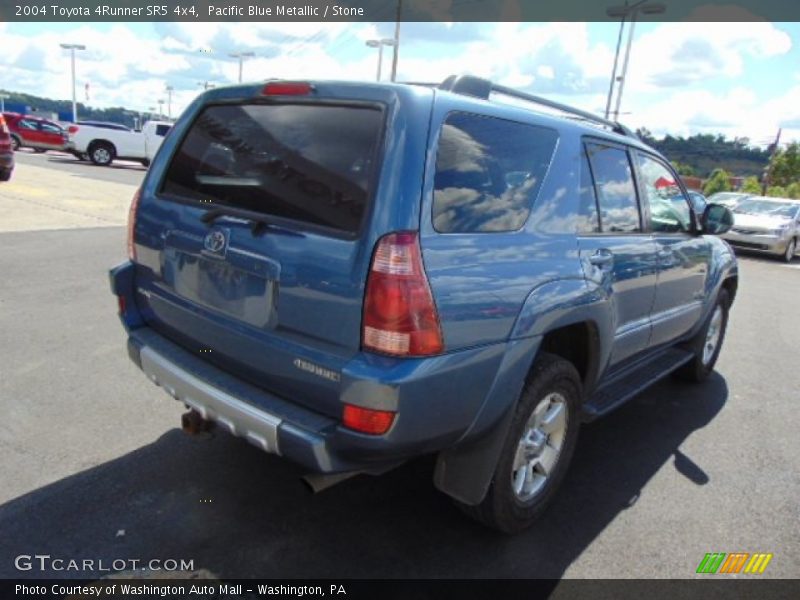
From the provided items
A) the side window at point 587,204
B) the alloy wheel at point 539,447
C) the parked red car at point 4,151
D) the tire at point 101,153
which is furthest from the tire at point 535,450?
the tire at point 101,153

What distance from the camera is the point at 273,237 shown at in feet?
7.48

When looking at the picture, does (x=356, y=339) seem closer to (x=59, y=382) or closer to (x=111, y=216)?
(x=59, y=382)

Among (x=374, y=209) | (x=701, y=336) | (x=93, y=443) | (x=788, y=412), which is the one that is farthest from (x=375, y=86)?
(x=788, y=412)

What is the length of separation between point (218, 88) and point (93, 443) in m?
1.98

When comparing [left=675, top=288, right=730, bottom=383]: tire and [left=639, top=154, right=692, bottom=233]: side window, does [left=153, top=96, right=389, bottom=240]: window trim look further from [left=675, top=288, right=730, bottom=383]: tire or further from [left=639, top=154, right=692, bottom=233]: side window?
[left=675, top=288, right=730, bottom=383]: tire

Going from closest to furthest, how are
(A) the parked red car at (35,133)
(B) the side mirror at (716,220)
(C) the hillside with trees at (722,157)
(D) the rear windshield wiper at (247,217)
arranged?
(D) the rear windshield wiper at (247,217) → (B) the side mirror at (716,220) → (A) the parked red car at (35,133) → (C) the hillside with trees at (722,157)

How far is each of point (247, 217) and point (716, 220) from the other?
3.68 m

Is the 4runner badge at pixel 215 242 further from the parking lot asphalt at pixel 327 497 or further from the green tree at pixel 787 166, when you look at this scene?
the green tree at pixel 787 166

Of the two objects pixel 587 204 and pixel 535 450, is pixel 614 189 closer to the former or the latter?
pixel 587 204

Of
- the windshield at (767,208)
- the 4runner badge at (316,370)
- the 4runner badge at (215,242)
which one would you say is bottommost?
the 4runner badge at (316,370)

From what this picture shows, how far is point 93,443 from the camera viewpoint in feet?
10.5

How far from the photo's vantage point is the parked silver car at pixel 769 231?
14.0 meters

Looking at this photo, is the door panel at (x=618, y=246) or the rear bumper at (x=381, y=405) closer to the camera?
the rear bumper at (x=381, y=405)

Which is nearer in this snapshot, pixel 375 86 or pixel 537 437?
pixel 375 86
